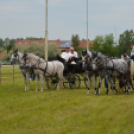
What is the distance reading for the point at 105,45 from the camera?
86438mm

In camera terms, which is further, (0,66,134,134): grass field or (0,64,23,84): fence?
(0,64,23,84): fence

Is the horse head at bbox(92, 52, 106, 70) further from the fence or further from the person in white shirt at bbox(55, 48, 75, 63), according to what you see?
the fence

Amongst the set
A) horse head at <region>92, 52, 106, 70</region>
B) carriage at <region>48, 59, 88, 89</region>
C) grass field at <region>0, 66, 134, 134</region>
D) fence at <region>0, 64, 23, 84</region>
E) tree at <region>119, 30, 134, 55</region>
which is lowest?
fence at <region>0, 64, 23, 84</region>

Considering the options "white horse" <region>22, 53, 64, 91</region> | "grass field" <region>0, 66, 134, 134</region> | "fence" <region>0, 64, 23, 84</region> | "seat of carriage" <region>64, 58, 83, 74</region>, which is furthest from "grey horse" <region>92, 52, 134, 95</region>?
"fence" <region>0, 64, 23, 84</region>

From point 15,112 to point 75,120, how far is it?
2.27 m

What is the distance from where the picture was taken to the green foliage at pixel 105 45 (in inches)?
3300

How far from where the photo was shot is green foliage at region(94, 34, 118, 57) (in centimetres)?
8381

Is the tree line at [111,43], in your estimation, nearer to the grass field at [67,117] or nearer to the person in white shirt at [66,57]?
the person in white shirt at [66,57]

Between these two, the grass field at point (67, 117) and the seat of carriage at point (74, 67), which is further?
the seat of carriage at point (74, 67)

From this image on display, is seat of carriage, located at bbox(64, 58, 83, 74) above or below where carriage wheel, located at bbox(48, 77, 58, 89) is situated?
above

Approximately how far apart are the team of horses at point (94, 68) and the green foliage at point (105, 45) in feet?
221

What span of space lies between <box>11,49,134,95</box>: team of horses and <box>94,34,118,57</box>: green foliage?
67.4 metres

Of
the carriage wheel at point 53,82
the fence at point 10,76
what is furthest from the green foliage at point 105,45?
the carriage wheel at point 53,82

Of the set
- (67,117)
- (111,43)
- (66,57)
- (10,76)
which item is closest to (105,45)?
(111,43)
